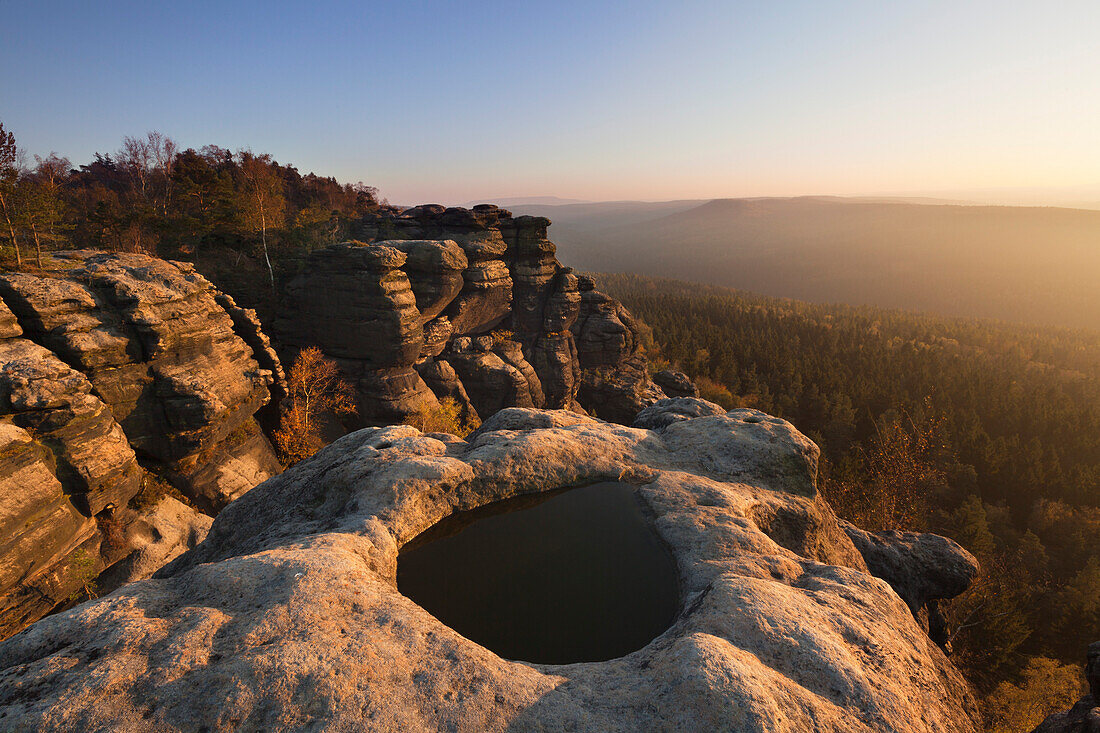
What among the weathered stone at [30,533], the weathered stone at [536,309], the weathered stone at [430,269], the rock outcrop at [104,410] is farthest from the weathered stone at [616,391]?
the weathered stone at [30,533]

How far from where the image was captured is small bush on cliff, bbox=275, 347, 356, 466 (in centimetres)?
3603

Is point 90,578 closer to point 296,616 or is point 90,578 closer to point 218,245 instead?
point 296,616

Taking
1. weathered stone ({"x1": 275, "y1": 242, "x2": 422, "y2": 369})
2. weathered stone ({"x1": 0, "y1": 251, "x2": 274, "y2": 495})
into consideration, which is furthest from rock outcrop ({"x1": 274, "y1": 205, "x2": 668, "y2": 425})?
weathered stone ({"x1": 0, "y1": 251, "x2": 274, "y2": 495})

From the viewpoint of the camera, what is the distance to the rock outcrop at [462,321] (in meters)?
43.9

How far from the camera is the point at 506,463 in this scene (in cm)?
1173

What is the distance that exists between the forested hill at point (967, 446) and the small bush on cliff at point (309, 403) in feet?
147

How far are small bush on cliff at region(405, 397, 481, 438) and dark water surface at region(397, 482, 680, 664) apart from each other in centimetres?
3392

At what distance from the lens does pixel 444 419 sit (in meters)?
48.0

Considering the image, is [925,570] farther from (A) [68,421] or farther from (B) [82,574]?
(A) [68,421]

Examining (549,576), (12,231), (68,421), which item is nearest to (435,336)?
(12,231)

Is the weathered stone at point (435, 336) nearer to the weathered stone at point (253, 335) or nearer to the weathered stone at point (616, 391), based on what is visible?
the weathered stone at point (253, 335)

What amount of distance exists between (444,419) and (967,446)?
60.7 m

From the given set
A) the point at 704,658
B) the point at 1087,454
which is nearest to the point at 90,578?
the point at 704,658

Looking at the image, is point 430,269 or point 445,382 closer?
point 430,269
